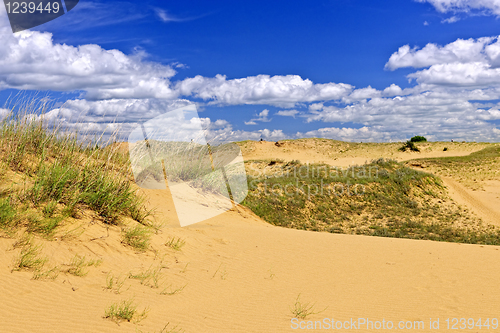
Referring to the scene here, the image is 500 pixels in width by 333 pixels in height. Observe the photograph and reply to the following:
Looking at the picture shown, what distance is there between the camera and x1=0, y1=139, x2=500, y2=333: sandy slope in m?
4.16

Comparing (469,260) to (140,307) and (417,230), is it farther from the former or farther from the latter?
(140,307)

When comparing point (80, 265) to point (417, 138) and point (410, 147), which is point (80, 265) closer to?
point (410, 147)

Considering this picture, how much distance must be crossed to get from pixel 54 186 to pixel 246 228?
5.21m

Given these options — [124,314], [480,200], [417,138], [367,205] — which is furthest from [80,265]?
[417,138]

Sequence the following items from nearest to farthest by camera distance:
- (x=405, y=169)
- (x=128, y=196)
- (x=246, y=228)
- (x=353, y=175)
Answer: (x=128, y=196) → (x=246, y=228) → (x=353, y=175) → (x=405, y=169)

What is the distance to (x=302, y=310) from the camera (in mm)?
4707

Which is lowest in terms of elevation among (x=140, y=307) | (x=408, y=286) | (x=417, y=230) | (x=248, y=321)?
(x=417, y=230)

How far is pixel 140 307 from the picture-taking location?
4363 mm

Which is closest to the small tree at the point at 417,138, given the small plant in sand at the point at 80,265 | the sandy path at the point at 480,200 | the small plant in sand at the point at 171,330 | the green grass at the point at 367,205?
the sandy path at the point at 480,200

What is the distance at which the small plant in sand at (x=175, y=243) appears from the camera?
698 centimetres

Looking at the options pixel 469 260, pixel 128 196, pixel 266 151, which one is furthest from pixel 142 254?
pixel 266 151

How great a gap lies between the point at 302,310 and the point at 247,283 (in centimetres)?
137

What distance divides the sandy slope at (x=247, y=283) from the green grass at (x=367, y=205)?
462cm

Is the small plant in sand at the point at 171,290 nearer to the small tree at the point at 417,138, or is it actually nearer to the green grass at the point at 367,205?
the green grass at the point at 367,205
